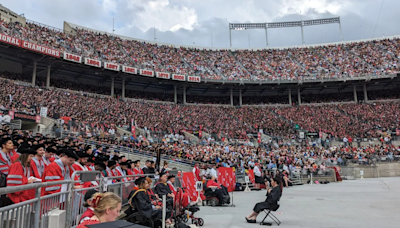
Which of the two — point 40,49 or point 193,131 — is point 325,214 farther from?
point 40,49

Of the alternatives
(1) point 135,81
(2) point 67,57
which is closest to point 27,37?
(2) point 67,57

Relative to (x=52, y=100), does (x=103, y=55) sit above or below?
above

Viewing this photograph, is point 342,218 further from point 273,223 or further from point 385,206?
point 385,206

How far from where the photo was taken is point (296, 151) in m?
29.2

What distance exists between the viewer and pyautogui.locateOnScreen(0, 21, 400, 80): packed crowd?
3794cm

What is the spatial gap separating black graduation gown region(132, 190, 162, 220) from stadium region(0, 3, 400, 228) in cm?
3

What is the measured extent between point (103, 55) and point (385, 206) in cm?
3356

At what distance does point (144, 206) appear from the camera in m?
6.27

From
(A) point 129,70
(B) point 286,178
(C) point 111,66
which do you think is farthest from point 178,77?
(B) point 286,178

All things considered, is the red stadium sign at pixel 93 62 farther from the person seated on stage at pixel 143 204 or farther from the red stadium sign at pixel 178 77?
the person seated on stage at pixel 143 204

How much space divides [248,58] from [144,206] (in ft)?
149

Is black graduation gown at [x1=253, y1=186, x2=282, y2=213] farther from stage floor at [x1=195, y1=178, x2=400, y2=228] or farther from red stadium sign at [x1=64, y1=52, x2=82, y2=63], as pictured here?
red stadium sign at [x1=64, y1=52, x2=82, y2=63]

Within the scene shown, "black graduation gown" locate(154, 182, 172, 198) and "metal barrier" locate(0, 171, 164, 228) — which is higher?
"metal barrier" locate(0, 171, 164, 228)

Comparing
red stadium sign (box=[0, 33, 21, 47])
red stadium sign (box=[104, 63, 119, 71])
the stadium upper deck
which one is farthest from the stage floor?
the stadium upper deck
